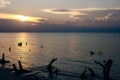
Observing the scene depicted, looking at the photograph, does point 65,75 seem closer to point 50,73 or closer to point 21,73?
point 50,73

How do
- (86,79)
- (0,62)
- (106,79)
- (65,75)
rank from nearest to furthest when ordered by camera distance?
1. (106,79)
2. (86,79)
3. (65,75)
4. (0,62)

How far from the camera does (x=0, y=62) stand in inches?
2270

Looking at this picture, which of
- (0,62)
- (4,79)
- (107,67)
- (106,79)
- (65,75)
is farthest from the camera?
(0,62)

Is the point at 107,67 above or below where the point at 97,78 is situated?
above

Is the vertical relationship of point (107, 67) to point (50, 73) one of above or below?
above

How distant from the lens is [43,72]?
46.8 meters

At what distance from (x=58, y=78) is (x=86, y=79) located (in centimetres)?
509

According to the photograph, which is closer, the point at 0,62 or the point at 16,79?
the point at 16,79

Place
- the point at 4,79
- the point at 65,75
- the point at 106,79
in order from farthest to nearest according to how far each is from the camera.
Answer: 1. the point at 65,75
2. the point at 106,79
3. the point at 4,79

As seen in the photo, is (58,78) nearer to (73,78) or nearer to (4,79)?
(73,78)

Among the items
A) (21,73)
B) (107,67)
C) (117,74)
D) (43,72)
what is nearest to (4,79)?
(21,73)

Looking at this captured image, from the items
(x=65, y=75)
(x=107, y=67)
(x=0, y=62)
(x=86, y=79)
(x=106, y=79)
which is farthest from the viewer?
(x=0, y=62)

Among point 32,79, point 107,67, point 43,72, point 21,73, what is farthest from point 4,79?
point 43,72

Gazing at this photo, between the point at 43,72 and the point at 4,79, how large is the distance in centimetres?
1742
